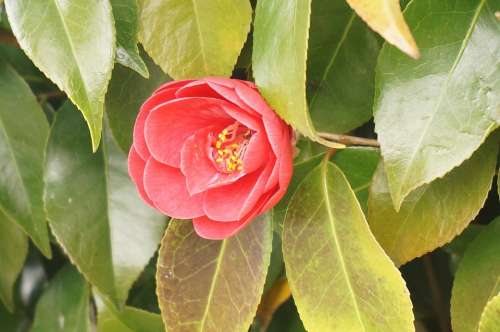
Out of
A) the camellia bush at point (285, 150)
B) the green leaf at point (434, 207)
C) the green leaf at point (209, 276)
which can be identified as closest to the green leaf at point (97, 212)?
the camellia bush at point (285, 150)

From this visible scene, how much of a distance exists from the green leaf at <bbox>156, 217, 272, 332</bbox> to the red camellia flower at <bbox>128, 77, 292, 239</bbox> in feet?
0.14

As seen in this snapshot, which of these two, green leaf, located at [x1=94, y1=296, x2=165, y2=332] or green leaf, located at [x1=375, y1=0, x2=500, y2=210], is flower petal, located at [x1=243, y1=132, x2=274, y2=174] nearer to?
green leaf, located at [x1=375, y1=0, x2=500, y2=210]

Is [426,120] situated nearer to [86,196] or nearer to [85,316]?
[86,196]

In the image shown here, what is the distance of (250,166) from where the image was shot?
18.6 inches

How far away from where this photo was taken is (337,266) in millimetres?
489

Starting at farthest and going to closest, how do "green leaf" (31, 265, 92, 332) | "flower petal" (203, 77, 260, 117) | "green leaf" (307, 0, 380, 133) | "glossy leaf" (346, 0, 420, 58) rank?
"green leaf" (31, 265, 92, 332) → "green leaf" (307, 0, 380, 133) → "flower petal" (203, 77, 260, 117) → "glossy leaf" (346, 0, 420, 58)

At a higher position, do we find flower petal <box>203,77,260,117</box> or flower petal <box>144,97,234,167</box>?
flower petal <box>203,77,260,117</box>

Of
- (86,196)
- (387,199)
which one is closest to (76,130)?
(86,196)

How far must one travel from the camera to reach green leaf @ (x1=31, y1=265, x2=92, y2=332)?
780 millimetres

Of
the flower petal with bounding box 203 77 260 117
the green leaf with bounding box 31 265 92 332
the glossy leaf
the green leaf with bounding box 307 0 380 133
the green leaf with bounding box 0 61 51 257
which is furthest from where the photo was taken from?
the green leaf with bounding box 31 265 92 332

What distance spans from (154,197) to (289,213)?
0.29 feet

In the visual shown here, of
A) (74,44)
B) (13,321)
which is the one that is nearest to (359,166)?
(74,44)

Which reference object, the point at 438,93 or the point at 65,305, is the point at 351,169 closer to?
the point at 438,93

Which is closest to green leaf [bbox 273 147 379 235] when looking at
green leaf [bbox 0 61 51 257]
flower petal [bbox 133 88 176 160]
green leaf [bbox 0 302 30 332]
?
flower petal [bbox 133 88 176 160]
